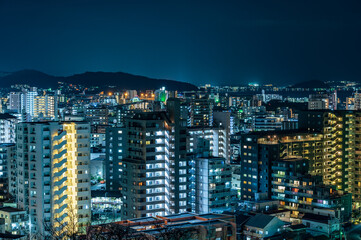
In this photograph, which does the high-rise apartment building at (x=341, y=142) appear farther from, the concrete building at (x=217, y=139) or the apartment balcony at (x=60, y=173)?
the apartment balcony at (x=60, y=173)

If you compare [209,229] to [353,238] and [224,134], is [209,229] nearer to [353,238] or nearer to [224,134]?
[353,238]

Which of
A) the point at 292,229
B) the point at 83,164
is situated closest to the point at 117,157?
the point at 83,164

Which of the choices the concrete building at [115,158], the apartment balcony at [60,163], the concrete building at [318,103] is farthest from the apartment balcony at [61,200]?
the concrete building at [318,103]

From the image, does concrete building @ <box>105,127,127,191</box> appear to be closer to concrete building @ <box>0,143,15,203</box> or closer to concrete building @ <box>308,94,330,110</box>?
concrete building @ <box>0,143,15,203</box>

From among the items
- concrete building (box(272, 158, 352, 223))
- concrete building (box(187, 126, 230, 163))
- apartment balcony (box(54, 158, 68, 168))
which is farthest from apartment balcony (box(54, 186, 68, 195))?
concrete building (box(187, 126, 230, 163))

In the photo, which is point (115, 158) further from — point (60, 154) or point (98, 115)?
point (98, 115)

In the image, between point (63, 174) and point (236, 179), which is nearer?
point (63, 174)

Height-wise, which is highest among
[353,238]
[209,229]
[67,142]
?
[67,142]
